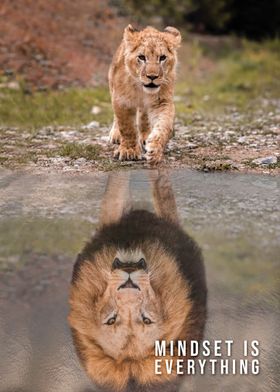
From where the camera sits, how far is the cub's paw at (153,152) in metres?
5.46

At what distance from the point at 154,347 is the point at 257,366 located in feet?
Result: 1.38

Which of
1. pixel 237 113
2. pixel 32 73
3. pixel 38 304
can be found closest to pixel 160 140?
pixel 38 304

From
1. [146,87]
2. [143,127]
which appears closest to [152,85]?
[146,87]

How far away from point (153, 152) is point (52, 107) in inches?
118

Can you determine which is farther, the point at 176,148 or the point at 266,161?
the point at 176,148

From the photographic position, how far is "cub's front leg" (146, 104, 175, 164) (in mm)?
5461

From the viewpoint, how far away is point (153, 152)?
18.0 feet

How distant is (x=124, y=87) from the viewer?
18.4 ft

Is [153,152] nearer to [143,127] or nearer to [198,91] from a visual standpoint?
[143,127]

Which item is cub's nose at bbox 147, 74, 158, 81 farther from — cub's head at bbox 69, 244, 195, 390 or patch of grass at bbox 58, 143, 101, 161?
cub's head at bbox 69, 244, 195, 390

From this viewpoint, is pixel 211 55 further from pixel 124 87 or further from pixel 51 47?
pixel 124 87

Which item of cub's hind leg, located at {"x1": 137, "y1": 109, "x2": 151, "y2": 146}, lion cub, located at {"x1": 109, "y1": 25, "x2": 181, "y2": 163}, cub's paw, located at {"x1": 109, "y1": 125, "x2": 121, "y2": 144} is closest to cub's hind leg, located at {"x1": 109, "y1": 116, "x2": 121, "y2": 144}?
cub's paw, located at {"x1": 109, "y1": 125, "x2": 121, "y2": 144}

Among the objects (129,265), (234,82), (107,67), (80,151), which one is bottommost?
(129,265)

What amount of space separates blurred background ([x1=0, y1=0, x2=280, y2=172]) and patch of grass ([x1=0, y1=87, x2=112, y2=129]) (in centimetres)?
1
